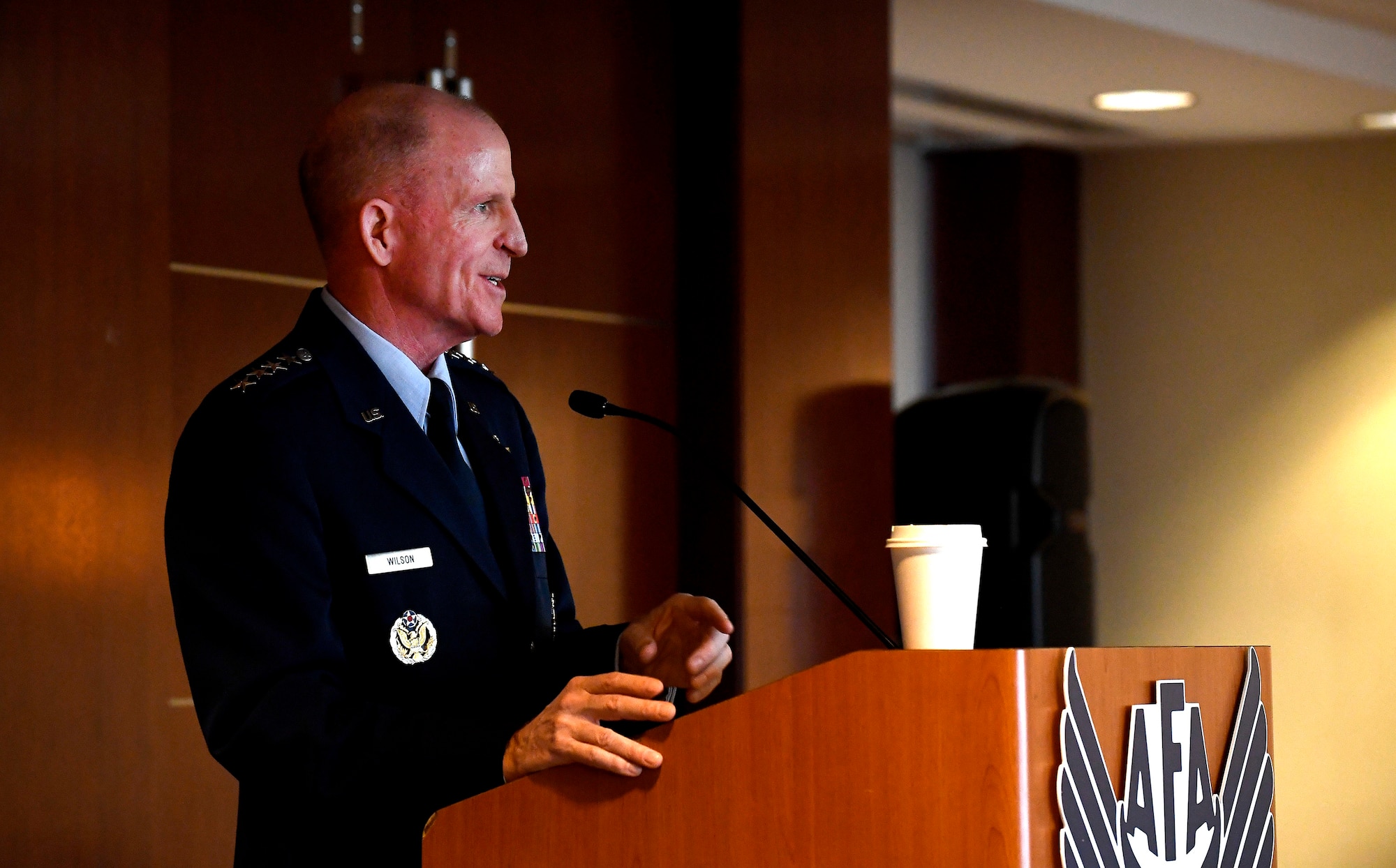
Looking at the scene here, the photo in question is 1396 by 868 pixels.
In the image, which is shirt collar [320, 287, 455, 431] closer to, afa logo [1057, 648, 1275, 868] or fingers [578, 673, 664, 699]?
fingers [578, 673, 664, 699]

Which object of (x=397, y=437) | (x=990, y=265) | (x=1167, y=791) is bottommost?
(x=1167, y=791)

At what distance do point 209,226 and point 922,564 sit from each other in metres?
2.14

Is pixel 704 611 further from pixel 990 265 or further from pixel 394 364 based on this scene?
pixel 990 265

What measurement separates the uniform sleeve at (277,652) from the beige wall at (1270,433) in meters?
4.65

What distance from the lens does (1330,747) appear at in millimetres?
5633

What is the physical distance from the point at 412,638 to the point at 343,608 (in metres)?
0.08

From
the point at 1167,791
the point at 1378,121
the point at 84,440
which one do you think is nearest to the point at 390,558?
the point at 1167,791

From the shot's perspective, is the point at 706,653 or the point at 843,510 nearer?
the point at 706,653

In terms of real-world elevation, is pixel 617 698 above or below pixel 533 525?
below

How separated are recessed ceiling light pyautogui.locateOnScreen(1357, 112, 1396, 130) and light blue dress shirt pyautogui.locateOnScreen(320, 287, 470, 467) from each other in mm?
4428

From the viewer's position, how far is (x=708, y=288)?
13.1 ft

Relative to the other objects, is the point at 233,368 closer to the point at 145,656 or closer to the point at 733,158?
the point at 145,656

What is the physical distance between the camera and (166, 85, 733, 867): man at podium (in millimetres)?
1527

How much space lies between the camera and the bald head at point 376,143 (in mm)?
1864
